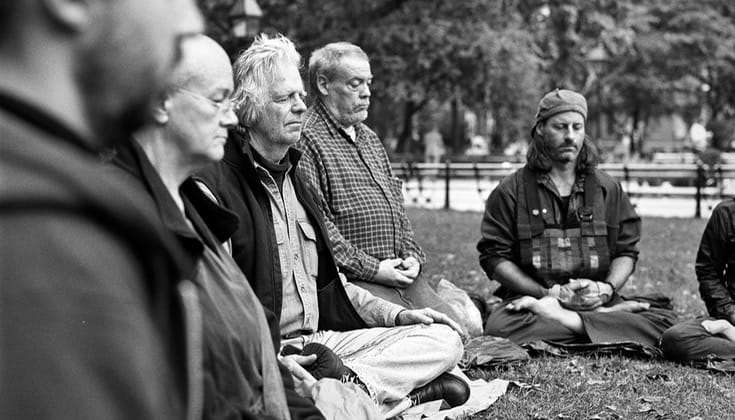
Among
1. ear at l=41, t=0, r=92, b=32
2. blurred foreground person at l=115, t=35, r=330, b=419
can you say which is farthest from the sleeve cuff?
ear at l=41, t=0, r=92, b=32

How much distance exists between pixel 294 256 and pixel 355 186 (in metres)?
1.33

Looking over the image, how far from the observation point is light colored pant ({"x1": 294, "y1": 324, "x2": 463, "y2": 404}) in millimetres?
4453

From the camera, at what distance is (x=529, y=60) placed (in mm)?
20219

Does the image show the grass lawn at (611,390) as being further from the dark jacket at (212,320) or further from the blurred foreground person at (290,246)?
the dark jacket at (212,320)

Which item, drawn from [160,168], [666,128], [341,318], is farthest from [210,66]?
A: [666,128]

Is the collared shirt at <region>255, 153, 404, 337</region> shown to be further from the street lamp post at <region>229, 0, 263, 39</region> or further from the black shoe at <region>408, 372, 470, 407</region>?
the street lamp post at <region>229, 0, 263, 39</region>

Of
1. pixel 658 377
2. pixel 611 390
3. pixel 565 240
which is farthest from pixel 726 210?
pixel 611 390

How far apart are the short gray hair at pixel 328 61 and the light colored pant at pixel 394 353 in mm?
1705

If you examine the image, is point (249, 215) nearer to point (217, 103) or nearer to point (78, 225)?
point (217, 103)

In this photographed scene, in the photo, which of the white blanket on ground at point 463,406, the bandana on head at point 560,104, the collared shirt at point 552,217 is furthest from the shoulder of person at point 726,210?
the white blanket on ground at point 463,406

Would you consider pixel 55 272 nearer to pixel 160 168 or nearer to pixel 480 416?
pixel 160 168

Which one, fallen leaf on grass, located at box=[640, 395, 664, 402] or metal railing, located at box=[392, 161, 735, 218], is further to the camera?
metal railing, located at box=[392, 161, 735, 218]

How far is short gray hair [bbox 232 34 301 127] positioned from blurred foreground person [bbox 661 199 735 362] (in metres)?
3.24

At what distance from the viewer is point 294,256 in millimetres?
4246
